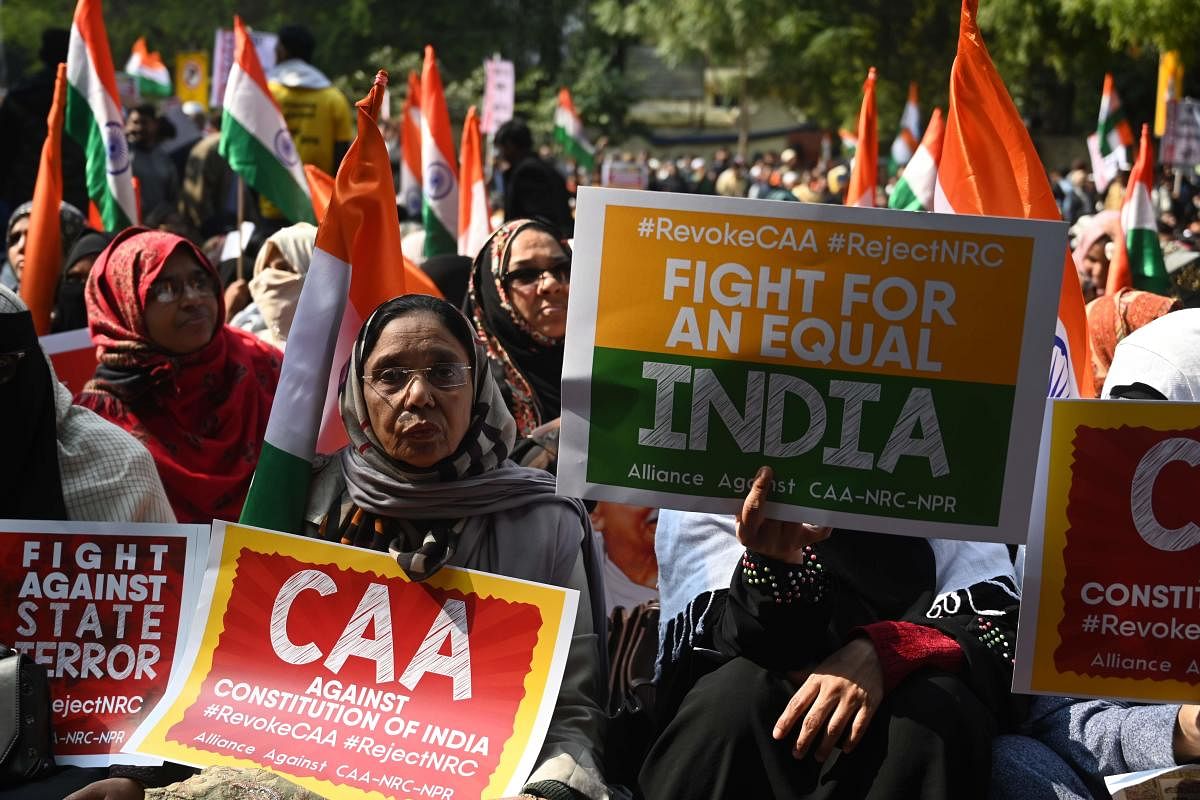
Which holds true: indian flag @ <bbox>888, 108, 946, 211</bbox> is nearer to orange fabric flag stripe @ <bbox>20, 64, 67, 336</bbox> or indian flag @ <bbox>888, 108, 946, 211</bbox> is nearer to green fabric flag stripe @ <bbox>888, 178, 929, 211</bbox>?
green fabric flag stripe @ <bbox>888, 178, 929, 211</bbox>

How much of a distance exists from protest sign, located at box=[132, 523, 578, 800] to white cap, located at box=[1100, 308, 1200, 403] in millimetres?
1332

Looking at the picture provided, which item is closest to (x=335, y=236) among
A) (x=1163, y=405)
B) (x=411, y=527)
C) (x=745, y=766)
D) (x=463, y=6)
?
(x=411, y=527)

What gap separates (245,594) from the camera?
9.57 feet

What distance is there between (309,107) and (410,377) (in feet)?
20.3

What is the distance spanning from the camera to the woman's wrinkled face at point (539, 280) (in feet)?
15.4

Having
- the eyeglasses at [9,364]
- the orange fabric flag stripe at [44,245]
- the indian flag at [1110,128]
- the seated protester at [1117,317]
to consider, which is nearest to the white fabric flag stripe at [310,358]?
the eyeglasses at [9,364]

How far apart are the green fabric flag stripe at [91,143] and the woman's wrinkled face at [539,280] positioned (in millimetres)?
2773

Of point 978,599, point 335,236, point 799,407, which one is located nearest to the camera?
point 799,407

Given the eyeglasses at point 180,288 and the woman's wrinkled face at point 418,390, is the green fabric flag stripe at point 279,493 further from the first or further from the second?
the eyeglasses at point 180,288

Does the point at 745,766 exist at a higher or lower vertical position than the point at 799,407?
lower

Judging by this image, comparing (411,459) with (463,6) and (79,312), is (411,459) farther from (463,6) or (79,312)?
(463,6)

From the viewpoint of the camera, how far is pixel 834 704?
8.70 feet

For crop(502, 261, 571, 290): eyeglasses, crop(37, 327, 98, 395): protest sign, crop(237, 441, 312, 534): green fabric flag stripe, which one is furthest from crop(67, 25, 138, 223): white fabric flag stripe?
crop(237, 441, 312, 534): green fabric flag stripe

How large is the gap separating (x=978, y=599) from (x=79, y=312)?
3.88m
